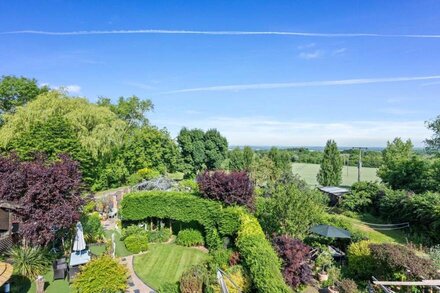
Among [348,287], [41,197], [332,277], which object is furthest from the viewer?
[41,197]

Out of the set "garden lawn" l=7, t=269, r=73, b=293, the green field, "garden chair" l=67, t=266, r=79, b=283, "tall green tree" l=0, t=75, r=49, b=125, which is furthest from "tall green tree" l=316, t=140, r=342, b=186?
"tall green tree" l=0, t=75, r=49, b=125

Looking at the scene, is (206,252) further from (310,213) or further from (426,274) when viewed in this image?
(426,274)

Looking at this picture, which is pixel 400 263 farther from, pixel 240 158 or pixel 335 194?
pixel 240 158

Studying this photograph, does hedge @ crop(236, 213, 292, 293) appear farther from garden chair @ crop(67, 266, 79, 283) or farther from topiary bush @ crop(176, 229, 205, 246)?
garden chair @ crop(67, 266, 79, 283)

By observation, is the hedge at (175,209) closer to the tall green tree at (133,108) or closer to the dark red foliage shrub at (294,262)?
the dark red foliage shrub at (294,262)

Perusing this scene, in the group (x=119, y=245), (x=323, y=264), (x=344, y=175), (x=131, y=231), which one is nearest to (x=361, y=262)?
(x=323, y=264)

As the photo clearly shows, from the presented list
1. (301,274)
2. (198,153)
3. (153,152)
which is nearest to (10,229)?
(301,274)

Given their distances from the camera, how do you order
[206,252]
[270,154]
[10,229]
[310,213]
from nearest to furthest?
[10,229] → [310,213] → [206,252] → [270,154]
